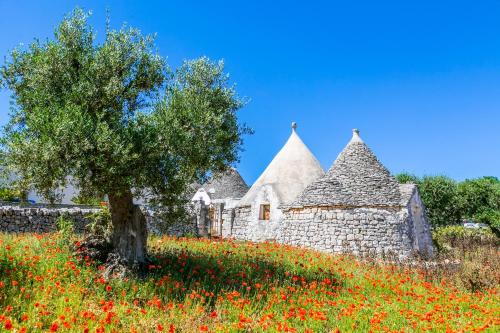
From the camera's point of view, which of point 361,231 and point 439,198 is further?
point 439,198

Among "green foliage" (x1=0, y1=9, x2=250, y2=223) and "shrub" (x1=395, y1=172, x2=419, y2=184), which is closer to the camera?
"green foliage" (x1=0, y1=9, x2=250, y2=223)

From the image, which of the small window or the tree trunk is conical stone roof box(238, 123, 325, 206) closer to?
the small window

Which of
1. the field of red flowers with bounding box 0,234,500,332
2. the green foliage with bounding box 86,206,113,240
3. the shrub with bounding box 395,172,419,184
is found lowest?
the field of red flowers with bounding box 0,234,500,332

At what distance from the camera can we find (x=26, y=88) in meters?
10.2

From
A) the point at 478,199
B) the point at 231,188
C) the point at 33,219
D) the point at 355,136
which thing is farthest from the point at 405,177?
the point at 33,219

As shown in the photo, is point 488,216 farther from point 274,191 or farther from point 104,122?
point 104,122

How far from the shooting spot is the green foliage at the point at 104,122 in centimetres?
866

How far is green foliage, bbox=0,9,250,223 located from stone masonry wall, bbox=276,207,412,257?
9.97 m

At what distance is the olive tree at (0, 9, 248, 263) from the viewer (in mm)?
8680

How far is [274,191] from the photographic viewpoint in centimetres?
2394

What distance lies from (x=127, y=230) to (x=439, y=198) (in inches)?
1350

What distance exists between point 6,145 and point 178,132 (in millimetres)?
3668

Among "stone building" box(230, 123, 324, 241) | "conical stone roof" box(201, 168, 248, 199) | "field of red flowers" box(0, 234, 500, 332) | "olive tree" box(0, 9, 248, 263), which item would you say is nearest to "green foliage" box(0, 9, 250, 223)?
"olive tree" box(0, 9, 248, 263)

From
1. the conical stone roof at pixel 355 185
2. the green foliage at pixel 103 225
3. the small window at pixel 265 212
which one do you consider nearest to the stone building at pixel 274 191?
the small window at pixel 265 212
